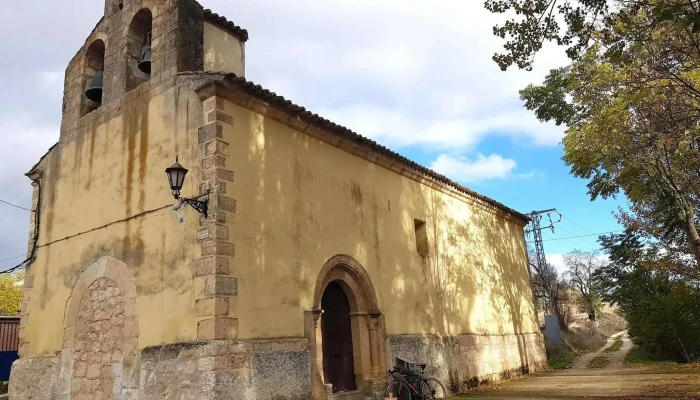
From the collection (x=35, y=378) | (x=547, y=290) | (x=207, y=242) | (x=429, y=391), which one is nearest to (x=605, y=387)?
(x=429, y=391)

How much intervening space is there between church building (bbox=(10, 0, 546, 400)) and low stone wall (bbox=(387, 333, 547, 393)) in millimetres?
65

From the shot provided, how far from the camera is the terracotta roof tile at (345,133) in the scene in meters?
7.68

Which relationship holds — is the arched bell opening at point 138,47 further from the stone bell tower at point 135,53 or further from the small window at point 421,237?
the small window at point 421,237

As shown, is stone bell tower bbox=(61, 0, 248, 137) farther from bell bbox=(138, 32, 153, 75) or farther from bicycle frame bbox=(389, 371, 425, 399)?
bicycle frame bbox=(389, 371, 425, 399)

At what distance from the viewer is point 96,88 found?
9531mm

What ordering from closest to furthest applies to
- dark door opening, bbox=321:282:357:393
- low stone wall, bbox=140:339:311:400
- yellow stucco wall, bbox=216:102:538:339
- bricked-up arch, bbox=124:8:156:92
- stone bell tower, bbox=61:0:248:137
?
1. low stone wall, bbox=140:339:311:400
2. yellow stucco wall, bbox=216:102:538:339
3. stone bell tower, bbox=61:0:248:137
4. dark door opening, bbox=321:282:357:393
5. bricked-up arch, bbox=124:8:156:92

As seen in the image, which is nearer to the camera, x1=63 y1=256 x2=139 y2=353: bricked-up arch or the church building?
the church building

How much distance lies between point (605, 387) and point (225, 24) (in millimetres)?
10135

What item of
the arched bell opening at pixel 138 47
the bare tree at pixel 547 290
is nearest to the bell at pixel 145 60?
the arched bell opening at pixel 138 47

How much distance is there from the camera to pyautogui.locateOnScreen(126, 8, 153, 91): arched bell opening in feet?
29.5

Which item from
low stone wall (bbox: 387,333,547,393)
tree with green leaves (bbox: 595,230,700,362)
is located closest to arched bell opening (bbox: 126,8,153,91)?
low stone wall (bbox: 387,333,547,393)

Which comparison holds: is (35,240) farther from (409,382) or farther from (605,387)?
(605,387)

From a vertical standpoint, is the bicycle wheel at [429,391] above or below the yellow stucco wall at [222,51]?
below

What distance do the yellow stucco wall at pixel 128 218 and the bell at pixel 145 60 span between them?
0.78 m
